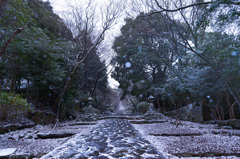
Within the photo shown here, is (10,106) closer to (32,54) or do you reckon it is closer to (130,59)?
(32,54)

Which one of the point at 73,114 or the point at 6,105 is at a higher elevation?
the point at 6,105

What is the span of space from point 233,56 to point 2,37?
969 cm

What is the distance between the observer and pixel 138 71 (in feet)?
53.2

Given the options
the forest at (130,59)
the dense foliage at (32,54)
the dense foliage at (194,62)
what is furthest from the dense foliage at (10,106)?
the dense foliage at (194,62)

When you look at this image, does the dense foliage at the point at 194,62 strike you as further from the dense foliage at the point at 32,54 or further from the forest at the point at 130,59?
the dense foliage at the point at 32,54

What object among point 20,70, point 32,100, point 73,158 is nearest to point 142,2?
A: point 20,70

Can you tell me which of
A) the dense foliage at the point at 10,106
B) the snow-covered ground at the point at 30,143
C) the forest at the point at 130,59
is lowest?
the snow-covered ground at the point at 30,143

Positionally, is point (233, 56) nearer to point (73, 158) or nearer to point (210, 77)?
point (210, 77)

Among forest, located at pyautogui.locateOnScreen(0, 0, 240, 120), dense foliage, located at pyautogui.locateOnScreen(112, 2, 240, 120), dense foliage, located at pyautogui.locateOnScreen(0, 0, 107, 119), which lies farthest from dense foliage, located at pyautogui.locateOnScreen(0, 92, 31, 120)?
dense foliage, located at pyautogui.locateOnScreen(112, 2, 240, 120)

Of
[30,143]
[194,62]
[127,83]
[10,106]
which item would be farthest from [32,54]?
[127,83]

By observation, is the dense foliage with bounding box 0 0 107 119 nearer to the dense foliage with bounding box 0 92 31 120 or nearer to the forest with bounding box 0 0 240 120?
the forest with bounding box 0 0 240 120

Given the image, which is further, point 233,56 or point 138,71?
point 138,71

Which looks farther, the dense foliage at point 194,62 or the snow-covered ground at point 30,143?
the dense foliage at point 194,62

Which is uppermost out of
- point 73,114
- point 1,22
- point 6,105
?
point 1,22
